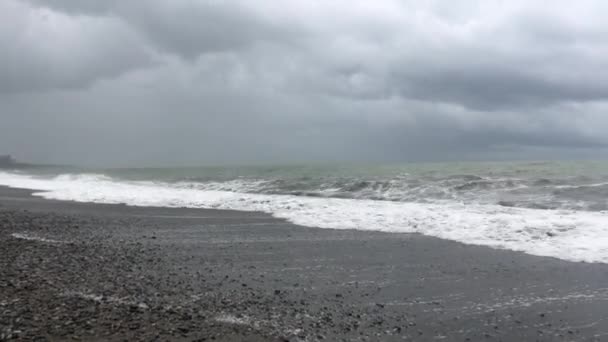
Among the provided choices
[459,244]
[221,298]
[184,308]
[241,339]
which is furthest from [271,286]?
[459,244]

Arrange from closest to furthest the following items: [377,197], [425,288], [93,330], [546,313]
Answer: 1. [93,330]
2. [546,313]
3. [425,288]
4. [377,197]

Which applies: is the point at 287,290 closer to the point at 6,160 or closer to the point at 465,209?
the point at 465,209

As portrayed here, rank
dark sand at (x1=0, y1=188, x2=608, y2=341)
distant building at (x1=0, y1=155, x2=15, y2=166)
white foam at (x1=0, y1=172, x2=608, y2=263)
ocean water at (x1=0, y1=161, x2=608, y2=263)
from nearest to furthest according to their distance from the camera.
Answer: dark sand at (x1=0, y1=188, x2=608, y2=341) < white foam at (x1=0, y1=172, x2=608, y2=263) < ocean water at (x1=0, y1=161, x2=608, y2=263) < distant building at (x1=0, y1=155, x2=15, y2=166)

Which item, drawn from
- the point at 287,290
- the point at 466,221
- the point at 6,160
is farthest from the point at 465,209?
the point at 6,160

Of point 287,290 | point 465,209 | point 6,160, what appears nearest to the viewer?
point 287,290

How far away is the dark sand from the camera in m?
5.78

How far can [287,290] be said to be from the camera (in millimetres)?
7668

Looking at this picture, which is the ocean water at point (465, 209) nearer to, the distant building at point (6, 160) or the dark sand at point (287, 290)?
the dark sand at point (287, 290)

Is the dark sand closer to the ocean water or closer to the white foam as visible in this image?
the white foam

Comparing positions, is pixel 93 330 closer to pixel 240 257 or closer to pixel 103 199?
pixel 240 257

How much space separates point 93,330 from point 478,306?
5.58 metres

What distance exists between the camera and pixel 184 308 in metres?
6.43

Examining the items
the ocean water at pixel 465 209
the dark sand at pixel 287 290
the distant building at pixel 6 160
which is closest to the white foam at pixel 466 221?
the ocean water at pixel 465 209

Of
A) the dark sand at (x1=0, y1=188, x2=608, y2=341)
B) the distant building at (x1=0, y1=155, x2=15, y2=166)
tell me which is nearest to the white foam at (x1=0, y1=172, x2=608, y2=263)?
the dark sand at (x1=0, y1=188, x2=608, y2=341)
